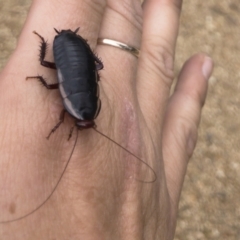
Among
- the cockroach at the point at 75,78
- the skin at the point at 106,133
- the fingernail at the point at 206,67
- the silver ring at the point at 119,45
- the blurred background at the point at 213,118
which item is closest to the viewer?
the skin at the point at 106,133

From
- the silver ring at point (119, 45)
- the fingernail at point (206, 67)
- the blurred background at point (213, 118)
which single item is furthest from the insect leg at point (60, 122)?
the blurred background at point (213, 118)

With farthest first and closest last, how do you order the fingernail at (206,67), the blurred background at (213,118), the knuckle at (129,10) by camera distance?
the blurred background at (213,118) → the fingernail at (206,67) → the knuckle at (129,10)

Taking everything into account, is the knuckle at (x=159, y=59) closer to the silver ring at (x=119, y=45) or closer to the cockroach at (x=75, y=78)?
the silver ring at (x=119, y=45)

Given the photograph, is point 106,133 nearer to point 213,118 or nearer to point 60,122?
point 60,122

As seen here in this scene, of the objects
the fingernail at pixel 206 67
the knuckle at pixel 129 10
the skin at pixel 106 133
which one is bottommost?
the skin at pixel 106 133

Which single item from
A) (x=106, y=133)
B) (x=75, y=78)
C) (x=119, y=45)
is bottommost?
(x=106, y=133)

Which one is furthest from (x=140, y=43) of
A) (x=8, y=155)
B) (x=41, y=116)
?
(x=8, y=155)

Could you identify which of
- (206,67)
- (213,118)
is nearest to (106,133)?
(206,67)
